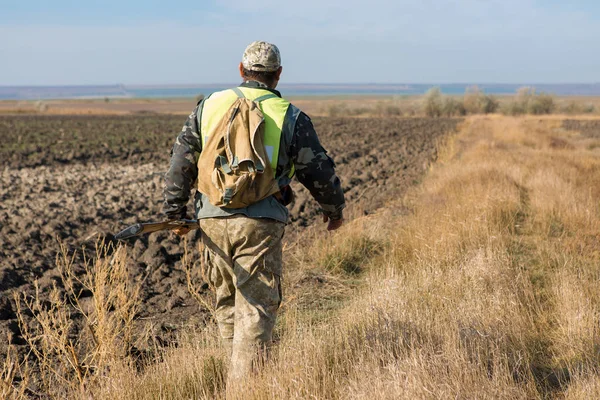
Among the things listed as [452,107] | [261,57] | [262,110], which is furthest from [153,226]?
[452,107]

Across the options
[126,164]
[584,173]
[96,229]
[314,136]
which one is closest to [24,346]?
[314,136]

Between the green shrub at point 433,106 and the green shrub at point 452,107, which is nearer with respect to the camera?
the green shrub at point 433,106

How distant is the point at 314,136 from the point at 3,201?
915 cm

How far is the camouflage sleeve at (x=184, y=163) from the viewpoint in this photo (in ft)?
12.0

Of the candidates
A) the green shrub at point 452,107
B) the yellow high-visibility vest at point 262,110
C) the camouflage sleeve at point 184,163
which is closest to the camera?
the yellow high-visibility vest at point 262,110

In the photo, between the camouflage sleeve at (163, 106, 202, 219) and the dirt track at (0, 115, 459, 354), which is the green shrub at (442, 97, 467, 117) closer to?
the dirt track at (0, 115, 459, 354)

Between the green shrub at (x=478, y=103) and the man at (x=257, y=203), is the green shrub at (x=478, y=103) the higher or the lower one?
the lower one

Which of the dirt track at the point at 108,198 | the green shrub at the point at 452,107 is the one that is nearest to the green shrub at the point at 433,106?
the green shrub at the point at 452,107

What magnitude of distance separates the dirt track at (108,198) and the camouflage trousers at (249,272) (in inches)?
76.5

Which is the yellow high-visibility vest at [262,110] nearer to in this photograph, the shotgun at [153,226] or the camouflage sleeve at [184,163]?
the camouflage sleeve at [184,163]

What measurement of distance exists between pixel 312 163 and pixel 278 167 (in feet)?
0.62

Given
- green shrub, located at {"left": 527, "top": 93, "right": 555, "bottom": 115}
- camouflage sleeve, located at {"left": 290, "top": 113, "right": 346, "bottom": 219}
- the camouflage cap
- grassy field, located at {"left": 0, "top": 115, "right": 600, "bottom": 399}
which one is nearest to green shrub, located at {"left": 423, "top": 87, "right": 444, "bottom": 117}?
green shrub, located at {"left": 527, "top": 93, "right": 555, "bottom": 115}

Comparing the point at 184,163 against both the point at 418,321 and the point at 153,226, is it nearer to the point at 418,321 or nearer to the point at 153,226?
the point at 153,226

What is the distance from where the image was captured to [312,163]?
12.0ft
